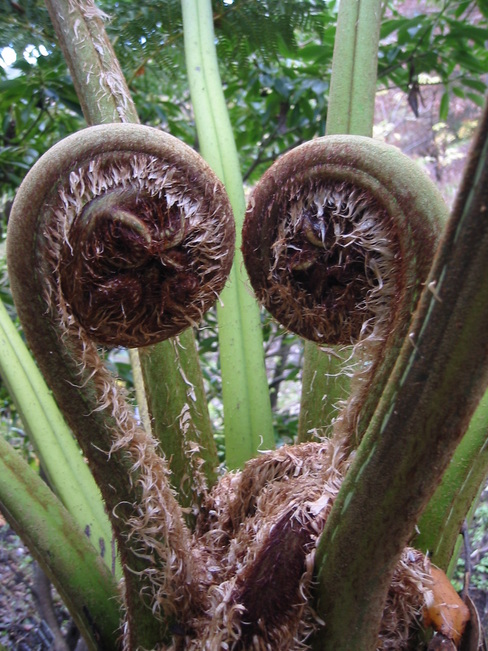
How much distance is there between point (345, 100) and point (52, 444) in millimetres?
897

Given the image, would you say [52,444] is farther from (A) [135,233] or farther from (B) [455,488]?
(B) [455,488]

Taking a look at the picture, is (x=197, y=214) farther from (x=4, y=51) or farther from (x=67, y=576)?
(x=4, y=51)

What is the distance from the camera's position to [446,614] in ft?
2.88

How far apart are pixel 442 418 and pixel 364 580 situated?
245mm

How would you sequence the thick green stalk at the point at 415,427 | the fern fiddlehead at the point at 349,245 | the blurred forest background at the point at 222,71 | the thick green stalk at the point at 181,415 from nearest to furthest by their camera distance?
the thick green stalk at the point at 415,427 → the fern fiddlehead at the point at 349,245 → the thick green stalk at the point at 181,415 → the blurred forest background at the point at 222,71

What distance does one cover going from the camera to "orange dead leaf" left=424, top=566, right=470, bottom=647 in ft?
2.87

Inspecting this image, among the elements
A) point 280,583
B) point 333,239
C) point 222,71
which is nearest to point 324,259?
point 333,239

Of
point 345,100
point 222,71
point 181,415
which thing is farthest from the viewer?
point 222,71

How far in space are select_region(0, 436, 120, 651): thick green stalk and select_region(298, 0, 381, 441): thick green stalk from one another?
0.47 meters

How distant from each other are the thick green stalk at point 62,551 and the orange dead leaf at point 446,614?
484 millimetres

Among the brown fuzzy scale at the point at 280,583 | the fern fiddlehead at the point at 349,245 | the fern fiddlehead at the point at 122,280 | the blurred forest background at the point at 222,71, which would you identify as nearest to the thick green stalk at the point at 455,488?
the brown fuzzy scale at the point at 280,583

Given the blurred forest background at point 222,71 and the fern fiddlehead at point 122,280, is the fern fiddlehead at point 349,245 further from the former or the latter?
the blurred forest background at point 222,71

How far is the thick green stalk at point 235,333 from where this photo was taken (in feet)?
4.31

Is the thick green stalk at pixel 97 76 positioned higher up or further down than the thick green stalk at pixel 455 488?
higher up
